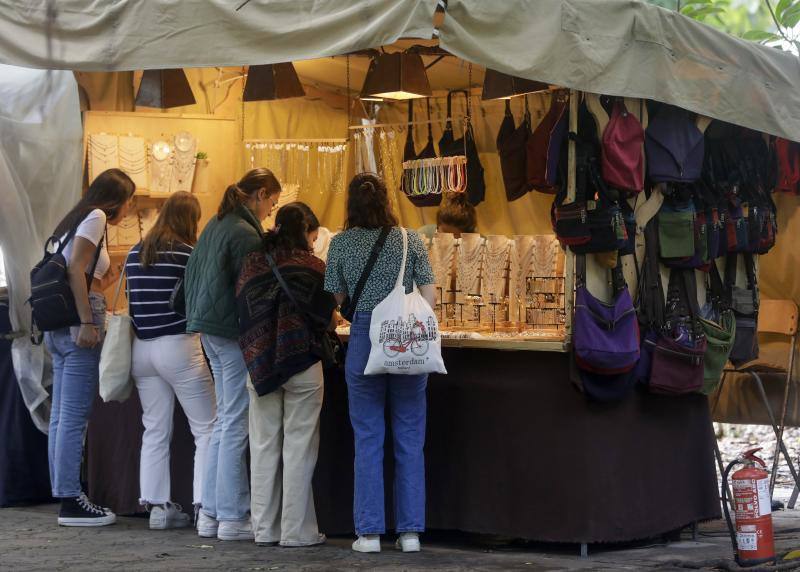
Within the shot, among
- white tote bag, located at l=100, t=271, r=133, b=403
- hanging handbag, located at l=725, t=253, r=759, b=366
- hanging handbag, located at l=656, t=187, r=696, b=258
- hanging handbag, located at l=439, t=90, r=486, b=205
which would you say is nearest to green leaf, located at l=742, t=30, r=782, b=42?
hanging handbag, located at l=439, t=90, r=486, b=205

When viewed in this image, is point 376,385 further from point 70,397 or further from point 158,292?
point 70,397

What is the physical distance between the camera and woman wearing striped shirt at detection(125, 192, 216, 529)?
21.3 feet

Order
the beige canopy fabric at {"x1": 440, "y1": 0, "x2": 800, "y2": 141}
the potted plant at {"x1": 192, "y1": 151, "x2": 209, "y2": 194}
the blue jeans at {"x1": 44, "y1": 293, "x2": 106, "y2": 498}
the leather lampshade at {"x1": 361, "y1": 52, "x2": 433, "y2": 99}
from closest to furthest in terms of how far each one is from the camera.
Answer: the beige canopy fabric at {"x1": 440, "y1": 0, "x2": 800, "y2": 141}
the blue jeans at {"x1": 44, "y1": 293, "x2": 106, "y2": 498}
the leather lampshade at {"x1": 361, "y1": 52, "x2": 433, "y2": 99}
the potted plant at {"x1": 192, "y1": 151, "x2": 209, "y2": 194}

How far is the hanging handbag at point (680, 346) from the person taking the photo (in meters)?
6.14

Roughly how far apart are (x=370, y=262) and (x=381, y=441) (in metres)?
0.85

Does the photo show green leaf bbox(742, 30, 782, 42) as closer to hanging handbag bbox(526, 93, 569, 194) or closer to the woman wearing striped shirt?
hanging handbag bbox(526, 93, 569, 194)

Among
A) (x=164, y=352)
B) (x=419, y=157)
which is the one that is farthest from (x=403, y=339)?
(x=419, y=157)

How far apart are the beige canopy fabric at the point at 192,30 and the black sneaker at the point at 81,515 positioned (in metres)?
2.43

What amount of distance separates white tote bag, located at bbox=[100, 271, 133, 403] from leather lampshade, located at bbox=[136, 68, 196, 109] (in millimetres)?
2064

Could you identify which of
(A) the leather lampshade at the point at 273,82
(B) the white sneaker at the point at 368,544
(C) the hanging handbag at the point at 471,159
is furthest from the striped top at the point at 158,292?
(C) the hanging handbag at the point at 471,159

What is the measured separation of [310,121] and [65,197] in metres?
1.80

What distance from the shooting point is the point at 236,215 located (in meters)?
6.22

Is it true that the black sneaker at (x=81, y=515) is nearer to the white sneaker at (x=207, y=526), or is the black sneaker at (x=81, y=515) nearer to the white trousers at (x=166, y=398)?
the white trousers at (x=166, y=398)

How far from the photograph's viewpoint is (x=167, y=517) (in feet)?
22.2
